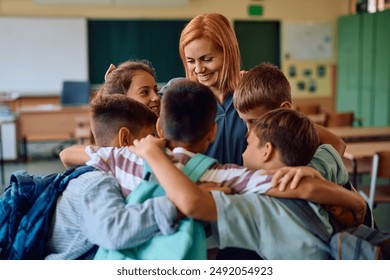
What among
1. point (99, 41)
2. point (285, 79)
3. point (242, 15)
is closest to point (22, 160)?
point (99, 41)

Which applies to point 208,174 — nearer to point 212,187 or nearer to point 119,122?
point 212,187

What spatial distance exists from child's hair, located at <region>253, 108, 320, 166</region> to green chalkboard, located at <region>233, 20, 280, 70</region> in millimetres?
7239

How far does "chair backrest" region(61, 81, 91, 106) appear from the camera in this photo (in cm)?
691

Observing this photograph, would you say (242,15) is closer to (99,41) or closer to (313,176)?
(99,41)

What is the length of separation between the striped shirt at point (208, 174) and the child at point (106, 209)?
0.9 inches

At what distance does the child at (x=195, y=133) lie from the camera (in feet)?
2.89

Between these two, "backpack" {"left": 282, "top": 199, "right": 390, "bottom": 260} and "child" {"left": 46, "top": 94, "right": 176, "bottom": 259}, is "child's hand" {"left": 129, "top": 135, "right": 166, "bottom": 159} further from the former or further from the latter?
"backpack" {"left": 282, "top": 199, "right": 390, "bottom": 260}

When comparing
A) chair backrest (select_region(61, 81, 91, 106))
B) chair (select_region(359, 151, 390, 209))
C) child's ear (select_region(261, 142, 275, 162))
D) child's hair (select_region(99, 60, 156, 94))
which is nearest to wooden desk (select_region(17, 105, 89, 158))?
chair backrest (select_region(61, 81, 91, 106))

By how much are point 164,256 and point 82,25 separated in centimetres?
708

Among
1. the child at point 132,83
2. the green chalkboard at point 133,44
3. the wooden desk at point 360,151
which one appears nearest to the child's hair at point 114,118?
the child at point 132,83

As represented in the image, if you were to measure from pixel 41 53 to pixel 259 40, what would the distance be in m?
3.32

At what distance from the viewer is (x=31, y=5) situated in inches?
291

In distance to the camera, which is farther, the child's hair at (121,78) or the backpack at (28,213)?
the child's hair at (121,78)

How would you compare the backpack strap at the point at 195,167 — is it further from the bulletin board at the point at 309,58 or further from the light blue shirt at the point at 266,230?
the bulletin board at the point at 309,58
